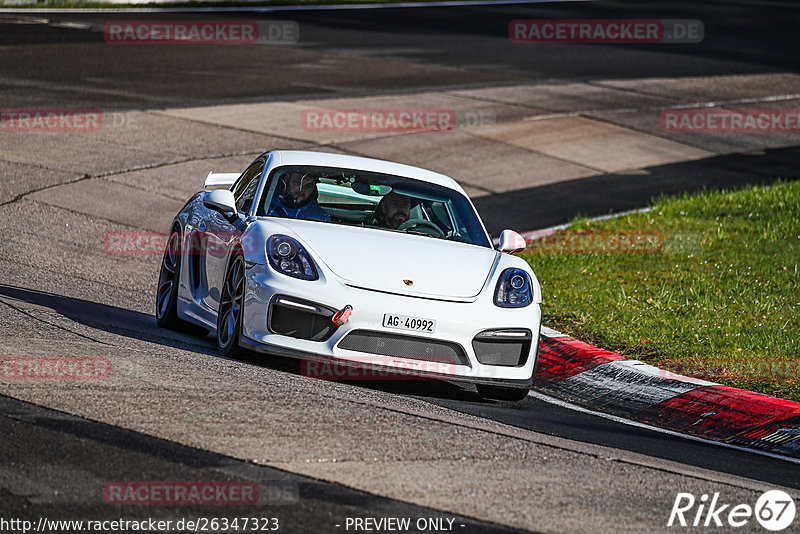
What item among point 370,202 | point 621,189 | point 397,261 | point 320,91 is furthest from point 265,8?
point 397,261

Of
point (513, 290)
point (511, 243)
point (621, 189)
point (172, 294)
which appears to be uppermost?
point (511, 243)

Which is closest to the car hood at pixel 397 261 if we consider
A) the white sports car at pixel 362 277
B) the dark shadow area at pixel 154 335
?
the white sports car at pixel 362 277

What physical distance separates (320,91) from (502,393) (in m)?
14.5

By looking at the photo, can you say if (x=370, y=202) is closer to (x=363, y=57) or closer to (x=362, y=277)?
(x=362, y=277)

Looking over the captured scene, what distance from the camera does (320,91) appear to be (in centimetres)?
2175

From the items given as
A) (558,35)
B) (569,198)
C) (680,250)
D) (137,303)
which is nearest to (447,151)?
(569,198)

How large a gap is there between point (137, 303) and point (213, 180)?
1264mm

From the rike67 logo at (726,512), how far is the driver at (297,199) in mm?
3573

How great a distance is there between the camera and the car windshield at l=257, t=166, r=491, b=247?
8.49 m

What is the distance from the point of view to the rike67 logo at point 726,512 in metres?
5.38

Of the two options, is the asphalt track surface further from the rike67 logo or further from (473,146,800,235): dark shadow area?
(473,146,800,235): dark shadow area

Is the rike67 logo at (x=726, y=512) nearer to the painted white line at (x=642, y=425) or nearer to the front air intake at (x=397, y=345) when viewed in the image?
the painted white line at (x=642, y=425)

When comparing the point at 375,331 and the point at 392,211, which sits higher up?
the point at 392,211

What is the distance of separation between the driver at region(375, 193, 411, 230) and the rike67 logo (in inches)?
134
